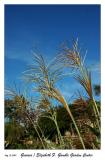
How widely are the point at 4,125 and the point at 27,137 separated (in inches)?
12.5

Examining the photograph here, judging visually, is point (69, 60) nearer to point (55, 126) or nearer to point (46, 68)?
point (46, 68)

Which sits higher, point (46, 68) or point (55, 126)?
point (46, 68)

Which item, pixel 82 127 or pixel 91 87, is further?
pixel 82 127

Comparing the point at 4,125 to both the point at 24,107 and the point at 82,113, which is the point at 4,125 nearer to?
the point at 24,107

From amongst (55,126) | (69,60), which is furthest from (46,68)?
(55,126)

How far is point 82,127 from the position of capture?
5328 millimetres

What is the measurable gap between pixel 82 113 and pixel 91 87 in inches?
15.8

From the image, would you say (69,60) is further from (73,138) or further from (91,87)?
(73,138)

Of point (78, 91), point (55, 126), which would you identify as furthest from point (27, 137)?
point (78, 91)
